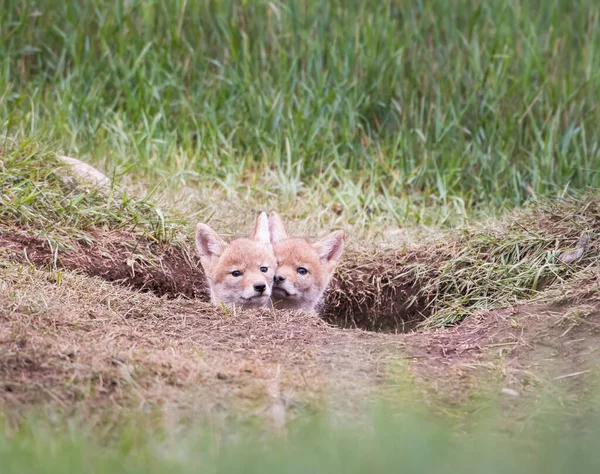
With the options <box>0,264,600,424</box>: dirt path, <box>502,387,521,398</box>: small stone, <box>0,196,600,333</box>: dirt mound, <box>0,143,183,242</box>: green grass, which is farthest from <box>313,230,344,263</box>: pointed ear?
<box>502,387,521,398</box>: small stone

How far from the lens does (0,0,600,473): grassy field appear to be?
3.40 metres

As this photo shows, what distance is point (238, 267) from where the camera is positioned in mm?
5984

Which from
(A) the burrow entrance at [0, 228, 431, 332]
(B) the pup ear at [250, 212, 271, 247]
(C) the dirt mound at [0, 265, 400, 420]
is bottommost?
(A) the burrow entrance at [0, 228, 431, 332]

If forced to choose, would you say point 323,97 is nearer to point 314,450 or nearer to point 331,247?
point 331,247

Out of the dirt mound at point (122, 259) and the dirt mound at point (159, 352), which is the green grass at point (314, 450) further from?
the dirt mound at point (122, 259)

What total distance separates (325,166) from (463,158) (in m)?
1.41

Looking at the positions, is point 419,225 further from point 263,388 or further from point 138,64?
point 263,388

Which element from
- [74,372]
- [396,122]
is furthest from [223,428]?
[396,122]

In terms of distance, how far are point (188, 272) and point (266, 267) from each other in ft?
2.59

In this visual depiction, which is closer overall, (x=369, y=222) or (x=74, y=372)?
(x=74, y=372)

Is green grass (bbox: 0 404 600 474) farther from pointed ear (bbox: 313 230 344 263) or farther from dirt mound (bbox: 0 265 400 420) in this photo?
pointed ear (bbox: 313 230 344 263)

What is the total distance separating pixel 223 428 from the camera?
3.37 meters

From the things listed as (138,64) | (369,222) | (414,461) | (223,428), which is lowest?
(369,222)

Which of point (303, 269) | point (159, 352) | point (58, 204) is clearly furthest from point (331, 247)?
point (159, 352)
